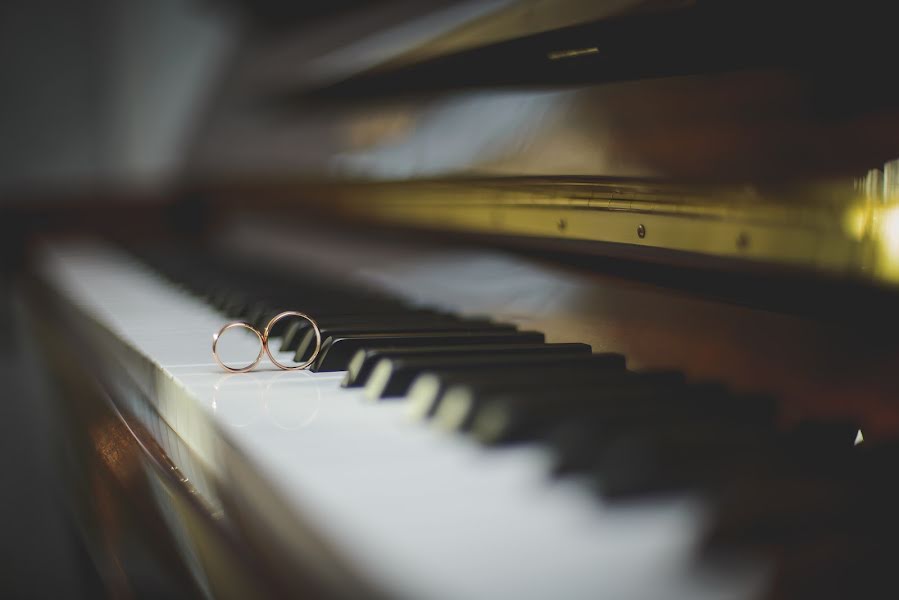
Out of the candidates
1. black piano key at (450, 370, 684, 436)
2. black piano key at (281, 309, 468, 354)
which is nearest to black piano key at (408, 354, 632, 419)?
Result: black piano key at (450, 370, 684, 436)

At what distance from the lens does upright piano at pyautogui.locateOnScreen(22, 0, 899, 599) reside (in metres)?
0.47

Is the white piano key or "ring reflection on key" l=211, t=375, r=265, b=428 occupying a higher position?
the white piano key

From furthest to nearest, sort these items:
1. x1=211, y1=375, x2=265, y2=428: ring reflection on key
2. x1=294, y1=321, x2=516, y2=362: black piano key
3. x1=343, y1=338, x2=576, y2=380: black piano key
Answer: x1=294, y1=321, x2=516, y2=362: black piano key, x1=343, y1=338, x2=576, y2=380: black piano key, x1=211, y1=375, x2=265, y2=428: ring reflection on key

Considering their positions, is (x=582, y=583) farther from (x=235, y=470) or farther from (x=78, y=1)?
(x=78, y=1)

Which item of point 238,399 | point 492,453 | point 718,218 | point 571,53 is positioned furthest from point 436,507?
point 571,53

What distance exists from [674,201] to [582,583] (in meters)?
0.55

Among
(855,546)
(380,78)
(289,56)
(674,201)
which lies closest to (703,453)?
(855,546)

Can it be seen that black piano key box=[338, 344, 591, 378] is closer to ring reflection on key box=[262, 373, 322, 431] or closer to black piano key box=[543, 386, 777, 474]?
ring reflection on key box=[262, 373, 322, 431]

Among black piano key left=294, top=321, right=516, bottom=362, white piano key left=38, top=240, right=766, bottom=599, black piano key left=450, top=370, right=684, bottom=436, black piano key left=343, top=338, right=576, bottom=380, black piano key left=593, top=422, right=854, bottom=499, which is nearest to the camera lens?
white piano key left=38, top=240, right=766, bottom=599

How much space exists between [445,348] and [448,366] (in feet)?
0.30

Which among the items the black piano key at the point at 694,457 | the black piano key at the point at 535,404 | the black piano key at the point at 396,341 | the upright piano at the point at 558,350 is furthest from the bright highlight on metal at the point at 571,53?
the black piano key at the point at 694,457

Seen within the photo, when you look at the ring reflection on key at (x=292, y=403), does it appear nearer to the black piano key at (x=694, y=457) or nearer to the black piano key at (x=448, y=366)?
the black piano key at (x=448, y=366)

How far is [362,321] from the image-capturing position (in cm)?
112

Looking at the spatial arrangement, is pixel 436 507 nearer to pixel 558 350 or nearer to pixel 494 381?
pixel 494 381
